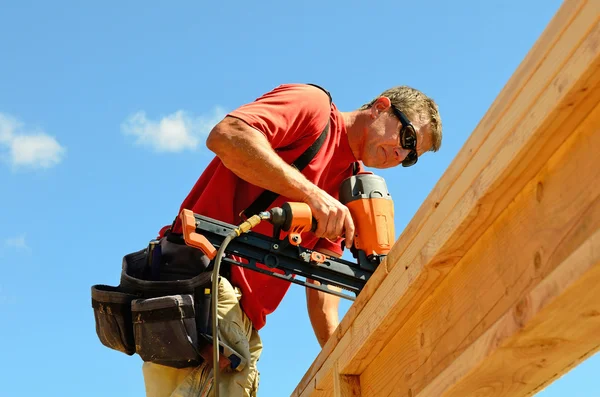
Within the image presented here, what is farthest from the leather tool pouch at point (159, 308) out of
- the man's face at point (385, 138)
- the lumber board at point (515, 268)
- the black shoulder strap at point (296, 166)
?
the man's face at point (385, 138)

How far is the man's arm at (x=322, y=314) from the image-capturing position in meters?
3.93

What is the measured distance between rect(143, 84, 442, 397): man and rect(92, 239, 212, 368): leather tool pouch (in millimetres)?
130

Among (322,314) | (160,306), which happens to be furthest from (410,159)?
(160,306)

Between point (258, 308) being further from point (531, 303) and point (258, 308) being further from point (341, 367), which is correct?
point (531, 303)

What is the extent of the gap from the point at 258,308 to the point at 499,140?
6.34 ft

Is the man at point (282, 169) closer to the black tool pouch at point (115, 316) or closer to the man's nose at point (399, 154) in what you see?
the man's nose at point (399, 154)

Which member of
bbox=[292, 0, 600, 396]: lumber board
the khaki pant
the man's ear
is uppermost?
the man's ear

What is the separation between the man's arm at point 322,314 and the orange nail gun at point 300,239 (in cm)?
70

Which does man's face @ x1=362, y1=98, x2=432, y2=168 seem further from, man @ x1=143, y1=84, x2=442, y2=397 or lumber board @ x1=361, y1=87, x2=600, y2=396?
lumber board @ x1=361, y1=87, x2=600, y2=396

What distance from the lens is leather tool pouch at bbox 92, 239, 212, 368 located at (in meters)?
2.87

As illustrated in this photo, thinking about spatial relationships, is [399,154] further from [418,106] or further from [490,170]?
[490,170]

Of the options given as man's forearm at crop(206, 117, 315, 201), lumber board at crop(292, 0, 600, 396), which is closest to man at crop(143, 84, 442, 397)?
man's forearm at crop(206, 117, 315, 201)

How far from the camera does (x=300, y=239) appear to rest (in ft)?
9.80

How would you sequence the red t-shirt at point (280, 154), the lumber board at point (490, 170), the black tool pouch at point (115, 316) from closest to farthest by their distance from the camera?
1. the lumber board at point (490, 170)
2. the black tool pouch at point (115, 316)
3. the red t-shirt at point (280, 154)
